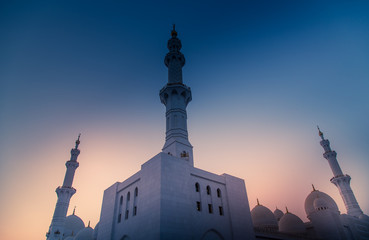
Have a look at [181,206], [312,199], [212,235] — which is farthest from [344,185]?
[181,206]

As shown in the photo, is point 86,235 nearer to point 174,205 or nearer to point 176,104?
point 174,205

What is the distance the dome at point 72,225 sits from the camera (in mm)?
39237

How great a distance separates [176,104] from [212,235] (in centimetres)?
1341

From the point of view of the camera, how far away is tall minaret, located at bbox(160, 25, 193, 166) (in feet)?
77.9

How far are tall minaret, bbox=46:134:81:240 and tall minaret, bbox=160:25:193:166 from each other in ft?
69.5

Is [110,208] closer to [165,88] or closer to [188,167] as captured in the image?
[188,167]

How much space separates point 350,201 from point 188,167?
3163 centimetres

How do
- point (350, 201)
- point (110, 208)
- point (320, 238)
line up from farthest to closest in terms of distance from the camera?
point (350, 201)
point (320, 238)
point (110, 208)

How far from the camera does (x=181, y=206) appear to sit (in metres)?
17.1

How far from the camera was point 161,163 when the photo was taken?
57.6 ft

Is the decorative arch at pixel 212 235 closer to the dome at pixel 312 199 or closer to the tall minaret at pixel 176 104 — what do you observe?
the tall minaret at pixel 176 104

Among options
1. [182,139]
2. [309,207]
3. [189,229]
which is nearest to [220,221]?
[189,229]

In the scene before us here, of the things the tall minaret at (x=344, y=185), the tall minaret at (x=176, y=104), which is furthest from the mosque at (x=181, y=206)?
the tall minaret at (x=344, y=185)

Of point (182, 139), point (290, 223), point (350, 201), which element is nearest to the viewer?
point (182, 139)
